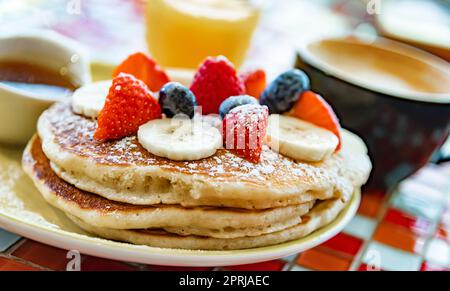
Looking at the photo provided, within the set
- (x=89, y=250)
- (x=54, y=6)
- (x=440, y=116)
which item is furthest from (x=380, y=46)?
(x=54, y=6)

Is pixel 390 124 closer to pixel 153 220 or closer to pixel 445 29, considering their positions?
pixel 153 220

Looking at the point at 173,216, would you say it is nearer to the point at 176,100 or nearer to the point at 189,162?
the point at 189,162

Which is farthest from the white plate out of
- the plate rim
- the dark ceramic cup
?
the dark ceramic cup

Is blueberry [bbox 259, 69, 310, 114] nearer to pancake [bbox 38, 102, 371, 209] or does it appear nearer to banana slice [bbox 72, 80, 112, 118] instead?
pancake [bbox 38, 102, 371, 209]

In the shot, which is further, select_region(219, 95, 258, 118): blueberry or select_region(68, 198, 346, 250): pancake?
select_region(219, 95, 258, 118): blueberry

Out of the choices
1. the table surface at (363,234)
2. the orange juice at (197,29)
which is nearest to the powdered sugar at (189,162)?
the table surface at (363,234)

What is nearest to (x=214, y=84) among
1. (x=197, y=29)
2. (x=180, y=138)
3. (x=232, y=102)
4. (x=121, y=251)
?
(x=232, y=102)
